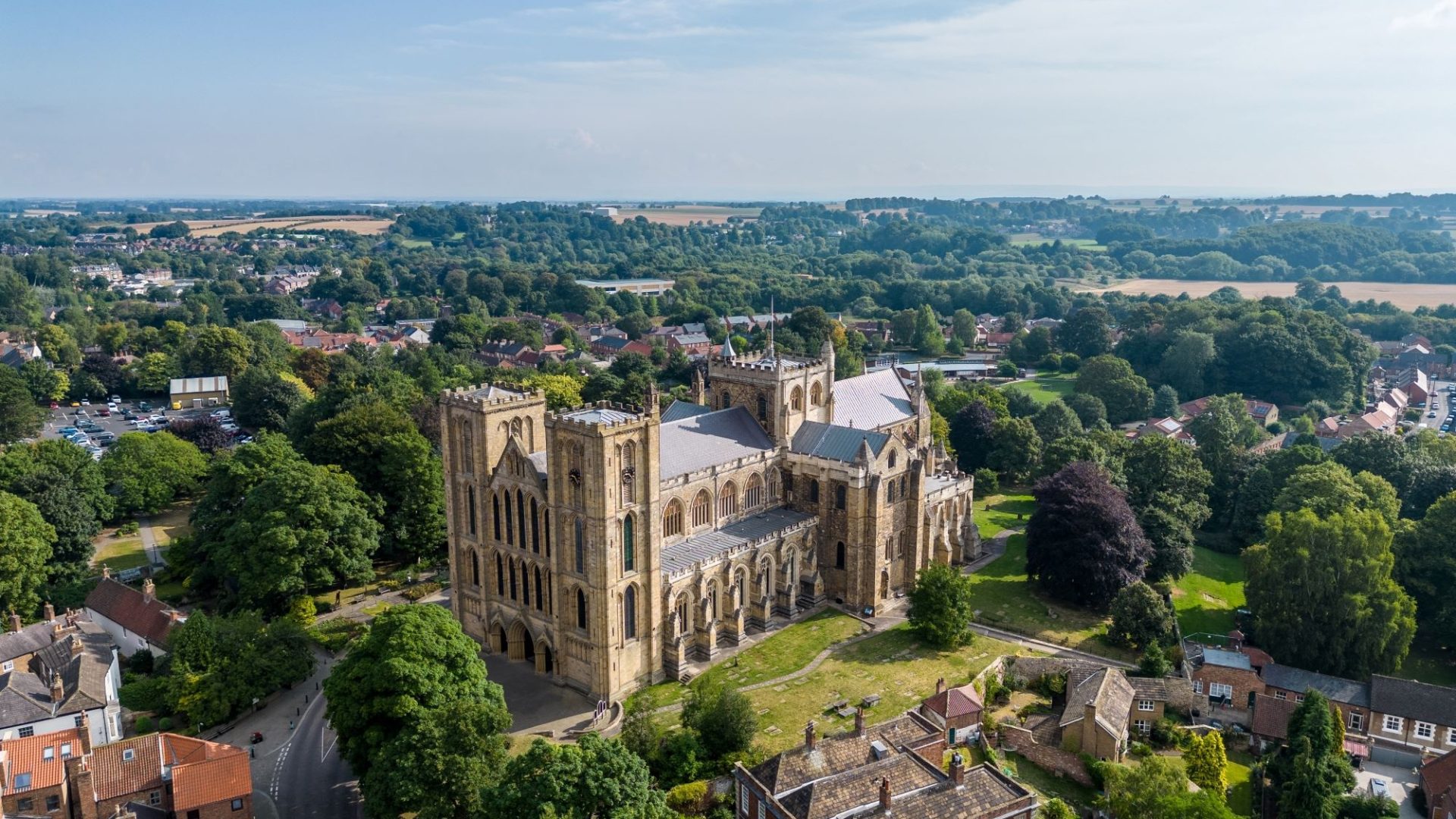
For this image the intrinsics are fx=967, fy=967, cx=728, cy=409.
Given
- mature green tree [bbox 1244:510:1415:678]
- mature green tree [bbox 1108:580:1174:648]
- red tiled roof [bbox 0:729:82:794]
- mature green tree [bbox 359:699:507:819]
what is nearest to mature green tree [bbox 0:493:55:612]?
red tiled roof [bbox 0:729:82:794]

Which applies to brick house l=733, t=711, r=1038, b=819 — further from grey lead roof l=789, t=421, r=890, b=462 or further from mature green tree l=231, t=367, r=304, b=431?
mature green tree l=231, t=367, r=304, b=431

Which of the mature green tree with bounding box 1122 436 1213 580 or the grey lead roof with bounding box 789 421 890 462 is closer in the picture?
the grey lead roof with bounding box 789 421 890 462

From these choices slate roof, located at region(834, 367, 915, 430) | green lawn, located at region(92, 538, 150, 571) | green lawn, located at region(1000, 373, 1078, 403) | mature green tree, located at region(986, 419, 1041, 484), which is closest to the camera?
green lawn, located at region(92, 538, 150, 571)

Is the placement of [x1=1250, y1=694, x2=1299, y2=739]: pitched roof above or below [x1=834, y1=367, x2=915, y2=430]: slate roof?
below

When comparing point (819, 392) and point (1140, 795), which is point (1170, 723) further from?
point (819, 392)

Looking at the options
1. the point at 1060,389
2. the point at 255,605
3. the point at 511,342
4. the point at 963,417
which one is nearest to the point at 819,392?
the point at 963,417

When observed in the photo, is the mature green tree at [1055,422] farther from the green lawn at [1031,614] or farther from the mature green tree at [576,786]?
the mature green tree at [576,786]

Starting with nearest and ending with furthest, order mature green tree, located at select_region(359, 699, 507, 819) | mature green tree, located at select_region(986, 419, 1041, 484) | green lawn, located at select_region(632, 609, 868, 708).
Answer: mature green tree, located at select_region(359, 699, 507, 819)
green lawn, located at select_region(632, 609, 868, 708)
mature green tree, located at select_region(986, 419, 1041, 484)

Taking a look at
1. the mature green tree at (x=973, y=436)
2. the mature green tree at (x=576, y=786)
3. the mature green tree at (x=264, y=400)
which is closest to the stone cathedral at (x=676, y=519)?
the mature green tree at (x=576, y=786)

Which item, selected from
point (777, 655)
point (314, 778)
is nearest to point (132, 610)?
point (314, 778)
